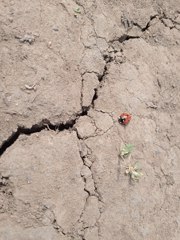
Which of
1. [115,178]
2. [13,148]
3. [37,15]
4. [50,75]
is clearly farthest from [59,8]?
[115,178]

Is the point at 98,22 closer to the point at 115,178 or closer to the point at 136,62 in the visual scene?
the point at 136,62

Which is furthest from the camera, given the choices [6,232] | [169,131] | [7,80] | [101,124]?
[169,131]

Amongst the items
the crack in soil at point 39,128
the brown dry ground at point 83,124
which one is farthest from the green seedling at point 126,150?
the crack in soil at point 39,128

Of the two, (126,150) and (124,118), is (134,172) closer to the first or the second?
(126,150)

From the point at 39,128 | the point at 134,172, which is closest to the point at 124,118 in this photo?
the point at 134,172

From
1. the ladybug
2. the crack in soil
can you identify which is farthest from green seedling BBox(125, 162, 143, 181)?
Result: the crack in soil

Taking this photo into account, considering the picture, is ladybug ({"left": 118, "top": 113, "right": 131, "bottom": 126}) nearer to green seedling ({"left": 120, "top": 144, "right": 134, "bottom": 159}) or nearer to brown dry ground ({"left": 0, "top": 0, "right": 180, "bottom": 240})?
brown dry ground ({"left": 0, "top": 0, "right": 180, "bottom": 240})
